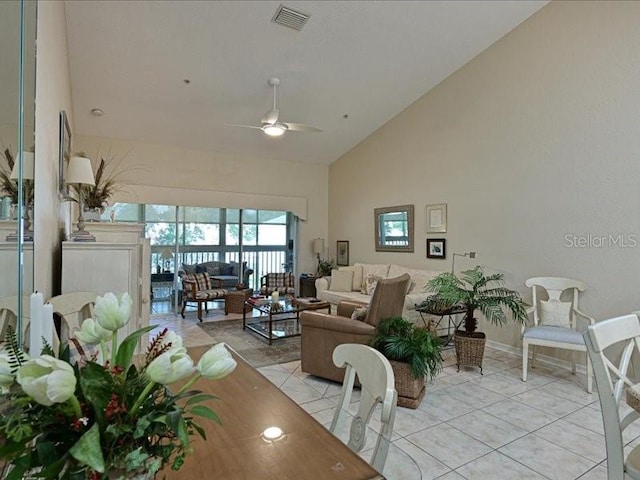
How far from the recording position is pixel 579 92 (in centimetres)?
397

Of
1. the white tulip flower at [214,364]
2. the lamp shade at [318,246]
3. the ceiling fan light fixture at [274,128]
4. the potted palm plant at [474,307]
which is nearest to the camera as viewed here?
the white tulip flower at [214,364]

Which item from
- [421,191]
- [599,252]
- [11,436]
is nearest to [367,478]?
[11,436]

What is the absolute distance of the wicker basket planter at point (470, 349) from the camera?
12.7 ft

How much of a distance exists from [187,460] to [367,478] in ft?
1.57

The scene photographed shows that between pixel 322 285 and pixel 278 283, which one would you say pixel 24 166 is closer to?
pixel 322 285

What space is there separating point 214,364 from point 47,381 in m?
0.25

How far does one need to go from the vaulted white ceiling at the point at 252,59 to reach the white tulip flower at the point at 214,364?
4.14m

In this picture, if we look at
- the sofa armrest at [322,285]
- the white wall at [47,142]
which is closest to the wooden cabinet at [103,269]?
the white wall at [47,142]

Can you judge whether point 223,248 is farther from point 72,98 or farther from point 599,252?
point 599,252

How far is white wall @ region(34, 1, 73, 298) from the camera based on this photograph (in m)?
2.24

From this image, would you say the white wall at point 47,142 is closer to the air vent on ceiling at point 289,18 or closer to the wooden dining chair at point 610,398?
the air vent on ceiling at point 289,18

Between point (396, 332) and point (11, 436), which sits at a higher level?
point (11, 436)

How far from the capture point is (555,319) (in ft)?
12.8

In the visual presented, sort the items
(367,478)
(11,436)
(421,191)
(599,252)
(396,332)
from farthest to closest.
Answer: (421,191), (599,252), (396,332), (367,478), (11,436)
